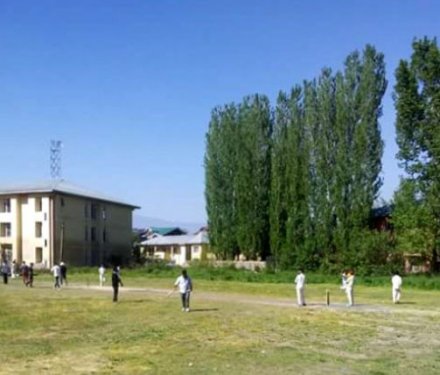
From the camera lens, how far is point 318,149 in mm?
71500

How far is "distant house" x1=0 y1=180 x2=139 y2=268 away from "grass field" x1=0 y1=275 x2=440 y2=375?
4545 centimetres

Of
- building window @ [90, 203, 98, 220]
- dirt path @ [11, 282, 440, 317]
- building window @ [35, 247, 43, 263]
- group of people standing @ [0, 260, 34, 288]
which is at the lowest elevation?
dirt path @ [11, 282, 440, 317]

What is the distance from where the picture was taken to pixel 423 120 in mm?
64062

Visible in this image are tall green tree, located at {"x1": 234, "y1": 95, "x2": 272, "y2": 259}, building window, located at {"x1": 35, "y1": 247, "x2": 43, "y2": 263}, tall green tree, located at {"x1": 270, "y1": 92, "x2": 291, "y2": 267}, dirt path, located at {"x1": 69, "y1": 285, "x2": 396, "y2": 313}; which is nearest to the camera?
dirt path, located at {"x1": 69, "y1": 285, "x2": 396, "y2": 313}

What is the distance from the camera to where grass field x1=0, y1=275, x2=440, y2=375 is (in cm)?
1702

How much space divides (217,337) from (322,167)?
49.8 metres

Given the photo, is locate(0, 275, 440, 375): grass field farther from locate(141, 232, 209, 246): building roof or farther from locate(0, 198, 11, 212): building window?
locate(141, 232, 209, 246): building roof

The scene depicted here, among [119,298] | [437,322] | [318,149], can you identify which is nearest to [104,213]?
[318,149]

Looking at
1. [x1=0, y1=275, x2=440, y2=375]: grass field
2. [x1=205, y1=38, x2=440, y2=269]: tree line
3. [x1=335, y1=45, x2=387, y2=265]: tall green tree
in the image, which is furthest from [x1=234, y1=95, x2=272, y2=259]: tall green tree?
[x1=0, y1=275, x2=440, y2=375]: grass field

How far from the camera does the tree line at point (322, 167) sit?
64125 mm

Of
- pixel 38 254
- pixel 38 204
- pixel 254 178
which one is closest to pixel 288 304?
pixel 254 178

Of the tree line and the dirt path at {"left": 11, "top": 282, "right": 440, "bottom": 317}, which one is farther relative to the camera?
the tree line

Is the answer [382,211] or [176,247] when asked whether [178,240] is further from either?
[382,211]

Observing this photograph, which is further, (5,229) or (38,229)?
(5,229)
